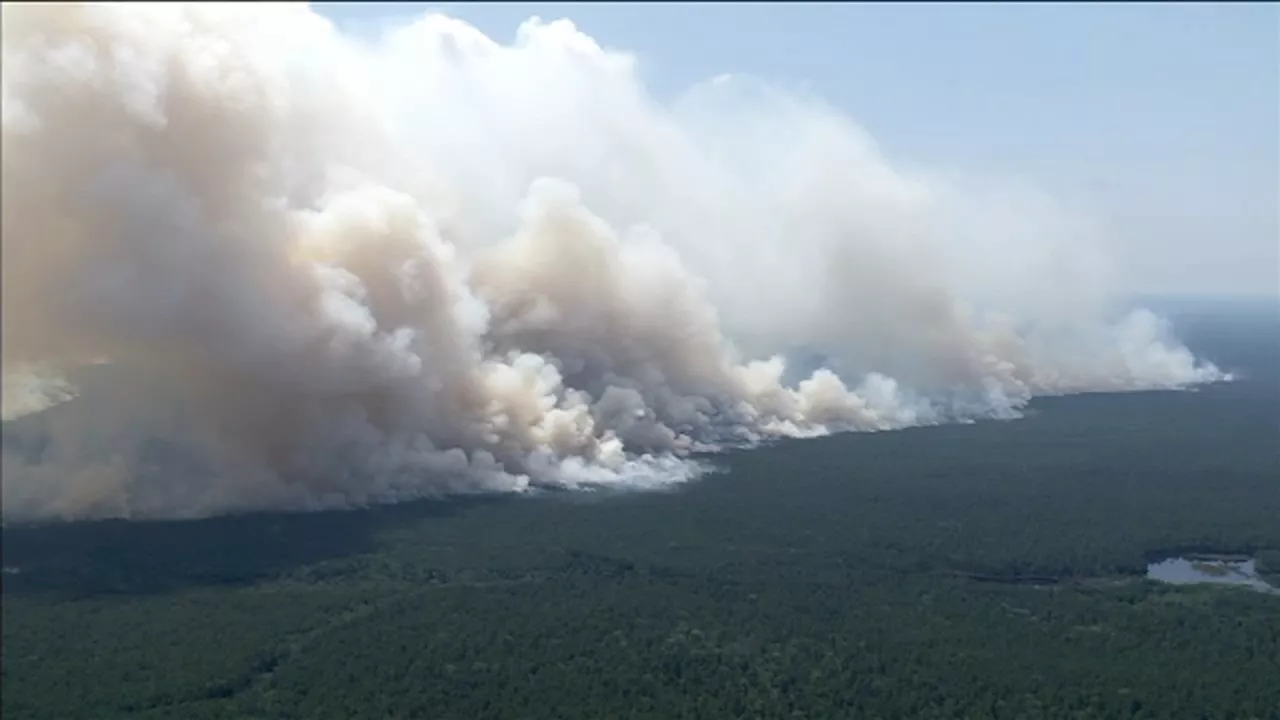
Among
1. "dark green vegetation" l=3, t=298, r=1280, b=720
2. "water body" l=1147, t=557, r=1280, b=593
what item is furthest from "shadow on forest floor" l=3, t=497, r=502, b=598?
"water body" l=1147, t=557, r=1280, b=593

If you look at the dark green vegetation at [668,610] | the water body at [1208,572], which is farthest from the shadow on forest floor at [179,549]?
the water body at [1208,572]

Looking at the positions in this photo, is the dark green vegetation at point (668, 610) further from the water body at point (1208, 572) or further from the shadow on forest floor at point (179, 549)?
the water body at point (1208, 572)

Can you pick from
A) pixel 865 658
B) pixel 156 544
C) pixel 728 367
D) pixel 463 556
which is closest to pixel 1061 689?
pixel 865 658

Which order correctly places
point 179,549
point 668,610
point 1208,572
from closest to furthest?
point 668,610
point 179,549
point 1208,572

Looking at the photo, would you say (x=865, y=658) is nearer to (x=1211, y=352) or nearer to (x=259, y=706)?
(x=259, y=706)

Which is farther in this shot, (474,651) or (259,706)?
(474,651)

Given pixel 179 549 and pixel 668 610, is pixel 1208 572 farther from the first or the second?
pixel 179 549

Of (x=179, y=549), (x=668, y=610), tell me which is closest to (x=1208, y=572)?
(x=668, y=610)
